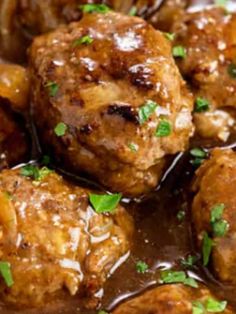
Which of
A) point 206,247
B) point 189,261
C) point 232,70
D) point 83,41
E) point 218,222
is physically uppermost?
point 83,41

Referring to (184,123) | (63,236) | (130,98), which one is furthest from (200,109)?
(63,236)

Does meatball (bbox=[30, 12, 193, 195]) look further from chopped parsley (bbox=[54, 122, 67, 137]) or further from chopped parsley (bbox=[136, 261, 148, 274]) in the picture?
chopped parsley (bbox=[136, 261, 148, 274])

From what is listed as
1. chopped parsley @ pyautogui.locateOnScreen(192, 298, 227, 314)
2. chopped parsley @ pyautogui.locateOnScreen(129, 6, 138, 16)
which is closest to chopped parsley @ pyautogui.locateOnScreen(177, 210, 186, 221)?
chopped parsley @ pyautogui.locateOnScreen(192, 298, 227, 314)

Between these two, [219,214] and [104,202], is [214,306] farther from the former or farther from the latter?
[104,202]

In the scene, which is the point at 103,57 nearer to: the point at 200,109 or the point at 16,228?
the point at 200,109

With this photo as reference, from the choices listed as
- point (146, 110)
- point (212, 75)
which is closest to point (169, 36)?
point (212, 75)

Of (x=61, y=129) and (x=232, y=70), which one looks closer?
(x=61, y=129)

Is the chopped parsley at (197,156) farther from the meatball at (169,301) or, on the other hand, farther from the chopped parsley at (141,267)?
the meatball at (169,301)
